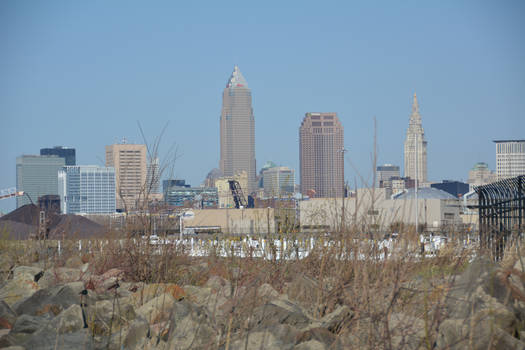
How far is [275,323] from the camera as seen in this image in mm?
4719

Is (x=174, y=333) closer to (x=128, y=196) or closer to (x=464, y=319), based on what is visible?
(x=464, y=319)

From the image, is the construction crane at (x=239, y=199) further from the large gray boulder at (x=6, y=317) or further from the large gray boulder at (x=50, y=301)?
the large gray boulder at (x=6, y=317)

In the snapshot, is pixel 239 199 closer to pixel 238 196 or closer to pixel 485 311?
pixel 238 196

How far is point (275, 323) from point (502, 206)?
6.59 metres

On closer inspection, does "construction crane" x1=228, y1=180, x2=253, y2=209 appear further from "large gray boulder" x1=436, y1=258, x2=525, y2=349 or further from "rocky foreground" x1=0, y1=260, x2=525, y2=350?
"large gray boulder" x1=436, y1=258, x2=525, y2=349

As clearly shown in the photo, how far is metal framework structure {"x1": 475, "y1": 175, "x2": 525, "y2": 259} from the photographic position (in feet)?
28.3

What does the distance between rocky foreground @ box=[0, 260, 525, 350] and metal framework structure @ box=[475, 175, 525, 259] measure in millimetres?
3147

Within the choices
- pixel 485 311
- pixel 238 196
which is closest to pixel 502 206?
pixel 485 311

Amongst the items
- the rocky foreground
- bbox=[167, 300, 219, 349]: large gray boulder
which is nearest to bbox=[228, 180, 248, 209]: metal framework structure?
the rocky foreground

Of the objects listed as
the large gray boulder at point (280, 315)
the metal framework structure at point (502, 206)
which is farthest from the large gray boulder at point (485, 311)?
the metal framework structure at point (502, 206)

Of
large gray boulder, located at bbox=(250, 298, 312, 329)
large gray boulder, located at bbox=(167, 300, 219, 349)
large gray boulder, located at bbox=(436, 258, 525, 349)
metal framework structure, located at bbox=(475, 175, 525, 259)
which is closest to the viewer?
large gray boulder, located at bbox=(436, 258, 525, 349)

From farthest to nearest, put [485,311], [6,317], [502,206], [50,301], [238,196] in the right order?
[238,196] < [502,206] < [50,301] < [6,317] < [485,311]

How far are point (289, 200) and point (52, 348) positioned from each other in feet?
17.5

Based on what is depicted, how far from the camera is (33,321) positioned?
507cm
